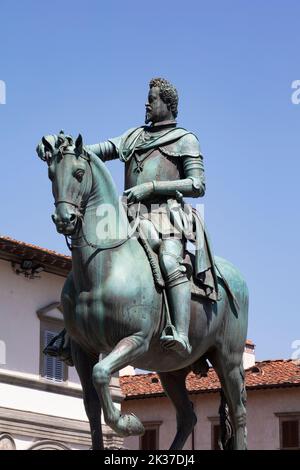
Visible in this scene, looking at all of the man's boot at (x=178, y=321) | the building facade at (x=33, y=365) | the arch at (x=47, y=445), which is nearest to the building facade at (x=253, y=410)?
the building facade at (x=33, y=365)

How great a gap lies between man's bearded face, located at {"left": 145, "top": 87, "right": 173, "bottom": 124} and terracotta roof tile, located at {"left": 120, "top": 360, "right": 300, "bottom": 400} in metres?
31.5

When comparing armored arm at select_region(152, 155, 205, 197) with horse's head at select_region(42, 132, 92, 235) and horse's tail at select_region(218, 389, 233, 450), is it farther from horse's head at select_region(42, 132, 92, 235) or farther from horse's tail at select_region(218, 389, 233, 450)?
horse's tail at select_region(218, 389, 233, 450)

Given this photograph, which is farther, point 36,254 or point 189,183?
point 36,254

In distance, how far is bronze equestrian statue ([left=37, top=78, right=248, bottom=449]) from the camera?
8891mm

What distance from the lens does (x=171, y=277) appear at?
30.4ft

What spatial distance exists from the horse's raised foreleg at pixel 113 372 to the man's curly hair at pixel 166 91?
219cm

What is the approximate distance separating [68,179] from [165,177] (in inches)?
49.3

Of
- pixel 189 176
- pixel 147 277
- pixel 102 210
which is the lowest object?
pixel 147 277

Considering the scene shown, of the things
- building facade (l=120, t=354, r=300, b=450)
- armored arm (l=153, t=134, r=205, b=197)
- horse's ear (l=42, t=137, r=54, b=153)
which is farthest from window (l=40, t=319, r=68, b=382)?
horse's ear (l=42, t=137, r=54, b=153)

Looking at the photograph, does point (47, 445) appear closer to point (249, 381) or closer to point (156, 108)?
point (249, 381)

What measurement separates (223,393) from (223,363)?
0.32 m

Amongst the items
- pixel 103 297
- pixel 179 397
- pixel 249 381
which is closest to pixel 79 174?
pixel 103 297

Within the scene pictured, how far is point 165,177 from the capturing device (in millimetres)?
9789

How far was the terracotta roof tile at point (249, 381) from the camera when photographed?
4188cm
